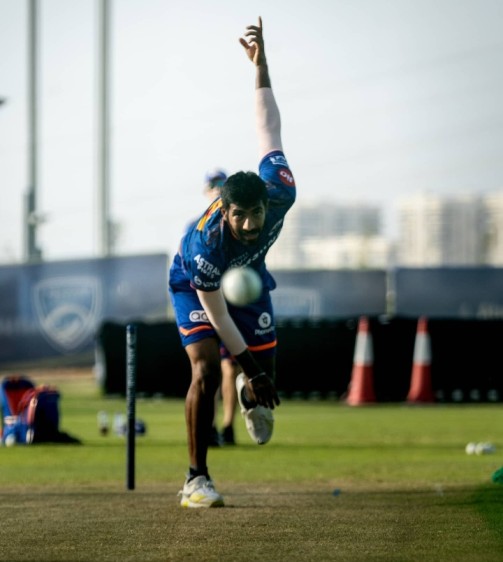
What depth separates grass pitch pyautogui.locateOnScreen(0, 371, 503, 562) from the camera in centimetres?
665

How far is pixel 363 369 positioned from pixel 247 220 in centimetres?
1269

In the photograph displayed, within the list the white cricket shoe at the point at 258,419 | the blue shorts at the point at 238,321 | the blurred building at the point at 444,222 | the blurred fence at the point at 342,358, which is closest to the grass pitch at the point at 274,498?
the white cricket shoe at the point at 258,419

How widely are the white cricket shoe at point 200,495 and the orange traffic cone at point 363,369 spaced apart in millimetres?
11892

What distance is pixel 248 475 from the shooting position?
34.5 ft

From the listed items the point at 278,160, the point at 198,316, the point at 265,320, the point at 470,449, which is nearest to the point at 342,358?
the point at 470,449

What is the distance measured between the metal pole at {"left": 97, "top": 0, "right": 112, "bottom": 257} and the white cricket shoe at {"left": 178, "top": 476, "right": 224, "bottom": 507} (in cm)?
2935

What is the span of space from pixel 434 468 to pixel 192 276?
365 cm

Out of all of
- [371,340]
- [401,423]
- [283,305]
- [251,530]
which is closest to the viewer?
[251,530]

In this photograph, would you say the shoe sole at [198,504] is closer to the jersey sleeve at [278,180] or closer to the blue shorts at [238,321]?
the blue shorts at [238,321]

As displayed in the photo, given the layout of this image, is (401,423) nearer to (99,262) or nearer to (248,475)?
(248,475)

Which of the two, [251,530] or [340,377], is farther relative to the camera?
[340,377]

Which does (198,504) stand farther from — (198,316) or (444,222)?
(444,222)

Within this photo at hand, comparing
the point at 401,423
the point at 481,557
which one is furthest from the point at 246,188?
the point at 401,423

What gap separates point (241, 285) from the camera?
333 inches
